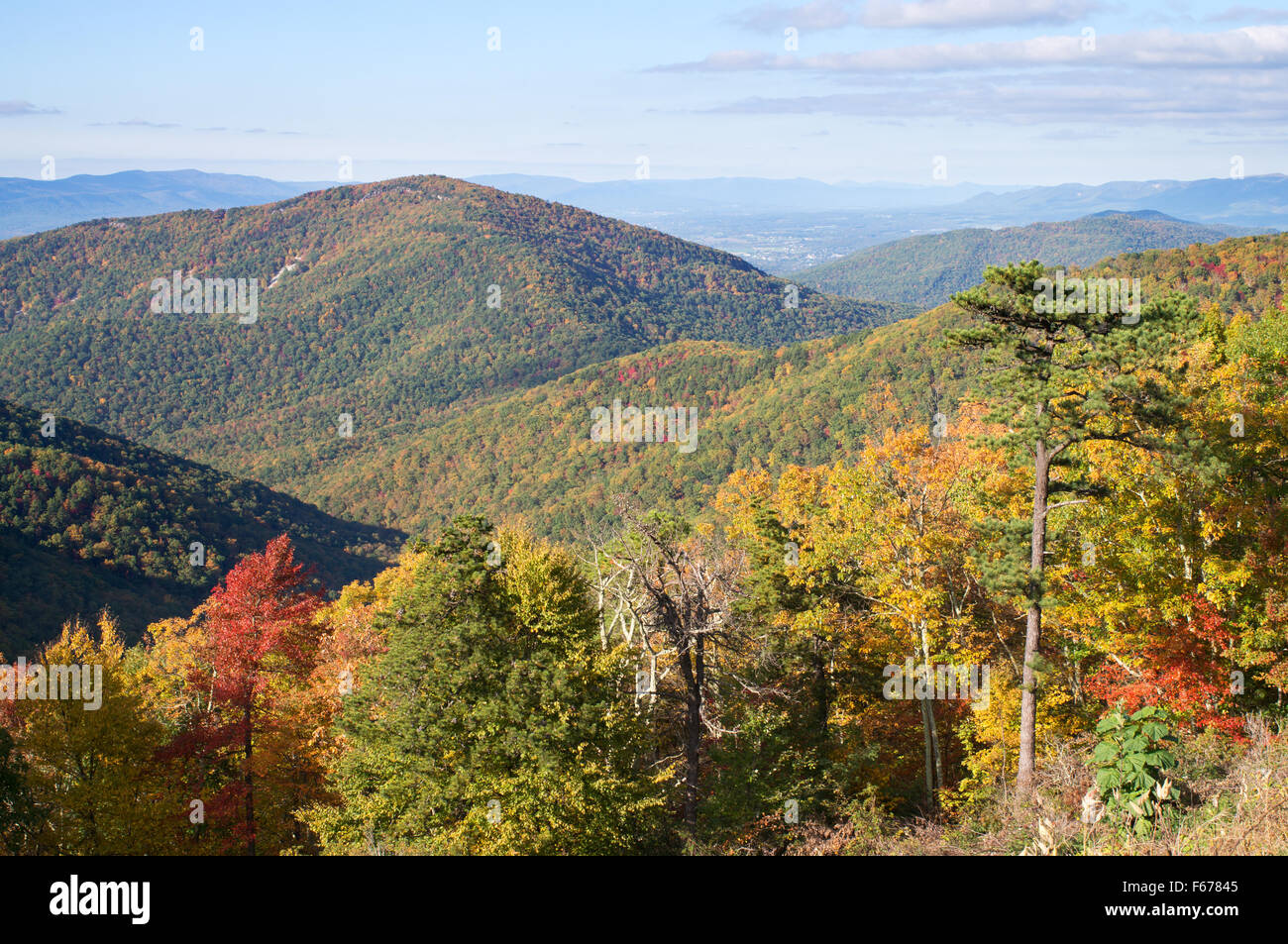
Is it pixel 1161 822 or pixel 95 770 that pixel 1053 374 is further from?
pixel 95 770

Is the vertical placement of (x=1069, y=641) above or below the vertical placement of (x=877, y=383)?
below

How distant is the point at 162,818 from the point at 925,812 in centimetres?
1720

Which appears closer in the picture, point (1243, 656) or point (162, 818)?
point (1243, 656)

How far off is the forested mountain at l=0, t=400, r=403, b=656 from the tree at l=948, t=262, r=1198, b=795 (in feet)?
204

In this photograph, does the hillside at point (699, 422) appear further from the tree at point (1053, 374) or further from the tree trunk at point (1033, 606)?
the tree at point (1053, 374)

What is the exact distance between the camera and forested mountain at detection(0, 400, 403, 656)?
72.4 m

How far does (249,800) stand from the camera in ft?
70.0

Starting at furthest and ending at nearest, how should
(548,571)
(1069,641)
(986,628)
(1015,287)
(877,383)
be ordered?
(877,383), (986,628), (1069,641), (548,571), (1015,287)

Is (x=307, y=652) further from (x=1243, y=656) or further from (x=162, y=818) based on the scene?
(x=1243, y=656)

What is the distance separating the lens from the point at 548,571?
17703 mm

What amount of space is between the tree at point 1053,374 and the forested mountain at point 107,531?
62.3 meters

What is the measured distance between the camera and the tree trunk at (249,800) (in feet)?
68.4

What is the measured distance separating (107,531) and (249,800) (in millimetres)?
83687
